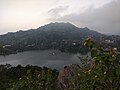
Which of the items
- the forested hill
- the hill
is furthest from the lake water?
the forested hill

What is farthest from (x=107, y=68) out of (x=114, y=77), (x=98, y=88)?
(x=98, y=88)

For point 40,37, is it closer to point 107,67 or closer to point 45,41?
point 45,41

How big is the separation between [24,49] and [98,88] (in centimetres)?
8933

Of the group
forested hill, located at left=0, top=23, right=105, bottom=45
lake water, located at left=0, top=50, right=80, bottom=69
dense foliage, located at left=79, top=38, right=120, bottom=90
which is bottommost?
lake water, located at left=0, top=50, right=80, bottom=69

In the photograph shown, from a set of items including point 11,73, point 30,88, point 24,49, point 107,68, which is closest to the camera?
point 107,68

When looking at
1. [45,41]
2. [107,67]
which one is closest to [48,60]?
[45,41]

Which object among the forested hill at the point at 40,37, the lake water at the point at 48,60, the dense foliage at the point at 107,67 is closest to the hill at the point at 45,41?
the forested hill at the point at 40,37

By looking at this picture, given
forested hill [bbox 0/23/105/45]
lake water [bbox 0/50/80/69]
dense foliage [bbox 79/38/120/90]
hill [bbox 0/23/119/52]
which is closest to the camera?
dense foliage [bbox 79/38/120/90]

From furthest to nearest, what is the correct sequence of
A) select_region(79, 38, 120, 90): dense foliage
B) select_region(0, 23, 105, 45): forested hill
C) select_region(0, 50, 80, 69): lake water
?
select_region(0, 23, 105, 45): forested hill
select_region(0, 50, 80, 69): lake water
select_region(79, 38, 120, 90): dense foliage

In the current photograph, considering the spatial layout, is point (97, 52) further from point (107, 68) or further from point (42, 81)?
point (42, 81)

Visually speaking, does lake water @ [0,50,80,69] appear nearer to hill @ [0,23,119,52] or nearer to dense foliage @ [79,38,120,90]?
hill @ [0,23,119,52]

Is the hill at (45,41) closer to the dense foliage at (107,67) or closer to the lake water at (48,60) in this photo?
the lake water at (48,60)

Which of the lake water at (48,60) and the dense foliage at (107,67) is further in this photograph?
the lake water at (48,60)

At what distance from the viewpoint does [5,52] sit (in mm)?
83812
